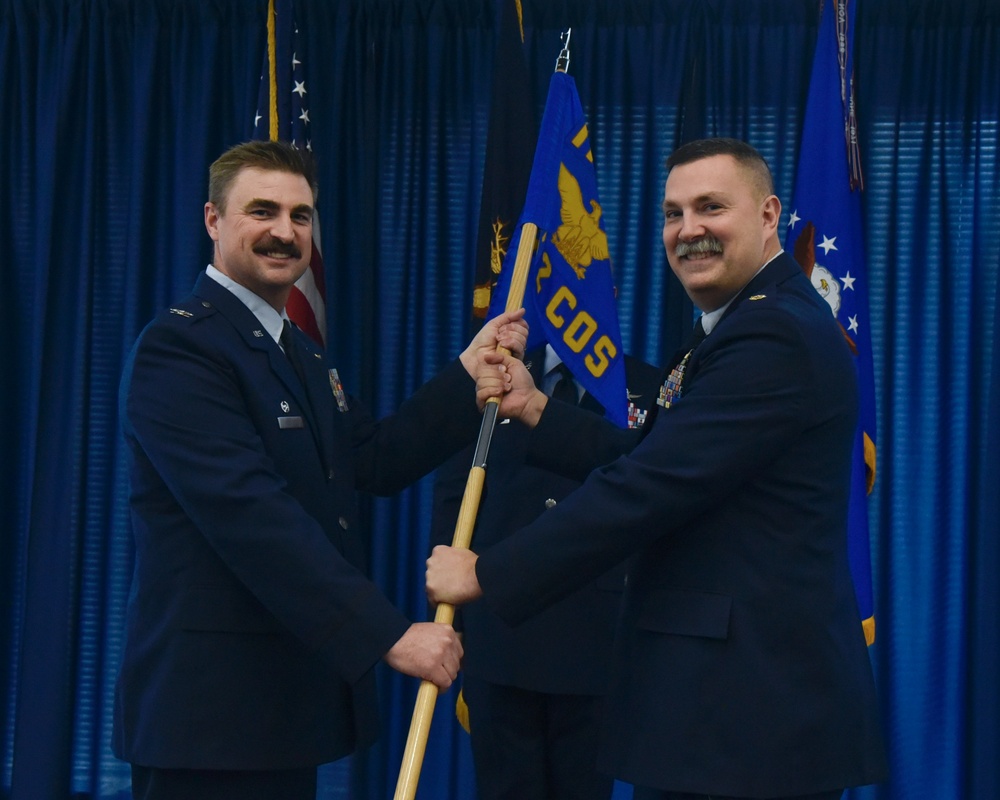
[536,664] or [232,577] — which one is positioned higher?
[232,577]

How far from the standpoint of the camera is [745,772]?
1.79 metres

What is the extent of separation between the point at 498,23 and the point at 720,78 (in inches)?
29.1

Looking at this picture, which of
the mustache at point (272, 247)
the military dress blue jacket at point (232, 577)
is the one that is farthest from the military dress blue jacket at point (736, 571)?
the mustache at point (272, 247)

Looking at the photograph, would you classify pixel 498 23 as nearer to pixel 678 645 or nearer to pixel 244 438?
pixel 244 438

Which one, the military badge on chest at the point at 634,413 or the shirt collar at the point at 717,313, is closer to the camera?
the shirt collar at the point at 717,313

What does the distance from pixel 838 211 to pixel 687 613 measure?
1874 mm

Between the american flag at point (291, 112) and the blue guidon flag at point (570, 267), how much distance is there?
2.64 feet

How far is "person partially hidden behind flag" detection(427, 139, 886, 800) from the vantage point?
181 cm

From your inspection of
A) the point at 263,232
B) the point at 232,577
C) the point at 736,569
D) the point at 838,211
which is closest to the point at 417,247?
the point at 838,211

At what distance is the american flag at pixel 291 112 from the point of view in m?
3.49

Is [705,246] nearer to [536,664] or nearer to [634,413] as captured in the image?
[634,413]

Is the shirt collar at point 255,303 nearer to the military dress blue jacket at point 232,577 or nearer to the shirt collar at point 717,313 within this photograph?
the military dress blue jacket at point 232,577

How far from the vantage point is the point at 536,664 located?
2832 mm

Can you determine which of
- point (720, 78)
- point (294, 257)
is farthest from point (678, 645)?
point (720, 78)
